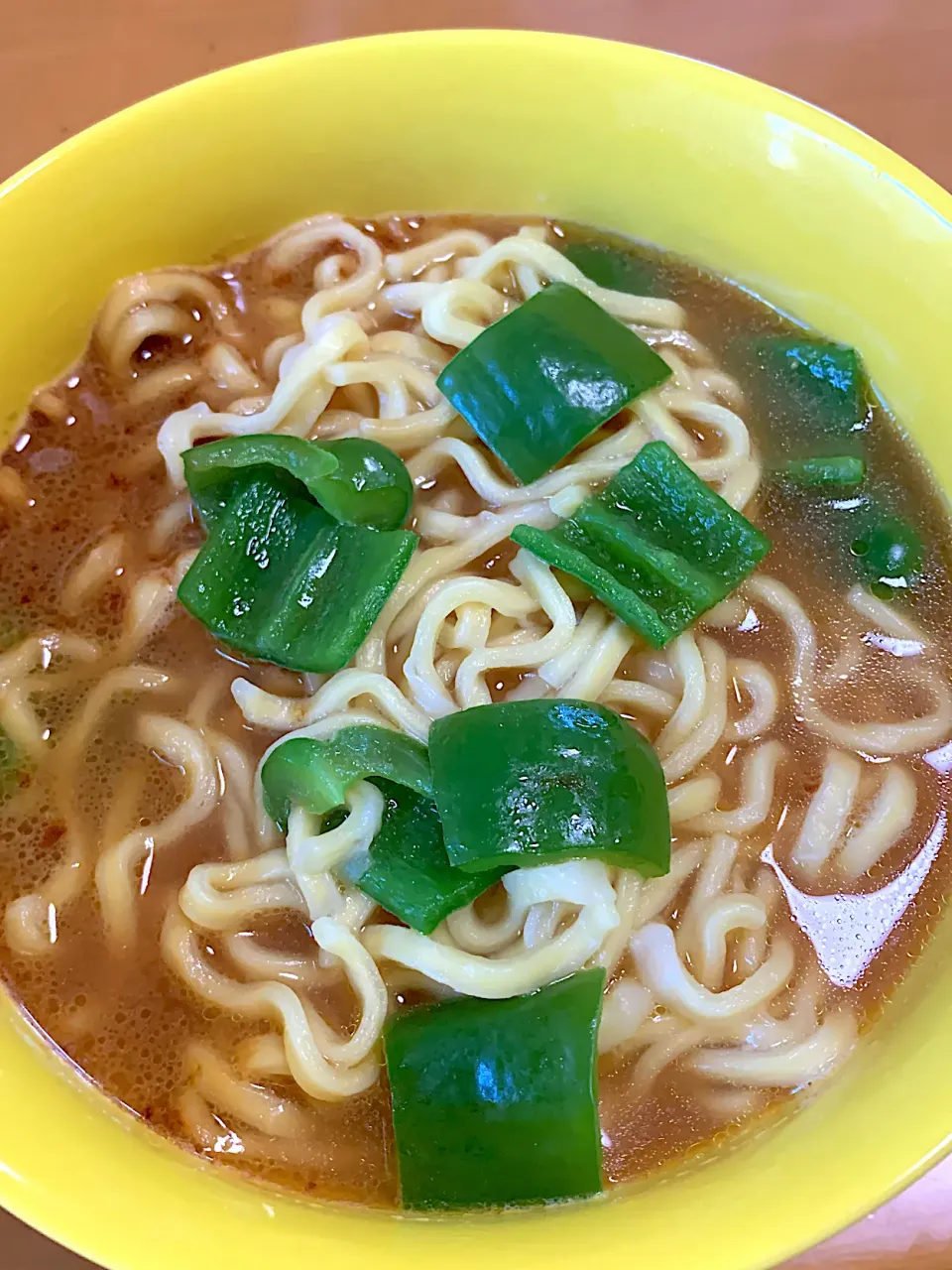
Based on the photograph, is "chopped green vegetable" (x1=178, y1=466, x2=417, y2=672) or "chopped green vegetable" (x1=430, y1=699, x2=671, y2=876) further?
"chopped green vegetable" (x1=178, y1=466, x2=417, y2=672)

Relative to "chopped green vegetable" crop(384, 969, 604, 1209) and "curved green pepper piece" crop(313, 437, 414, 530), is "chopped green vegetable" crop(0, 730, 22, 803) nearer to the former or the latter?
"curved green pepper piece" crop(313, 437, 414, 530)

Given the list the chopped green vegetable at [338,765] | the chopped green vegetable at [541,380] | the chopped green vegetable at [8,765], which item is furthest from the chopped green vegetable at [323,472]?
the chopped green vegetable at [8,765]

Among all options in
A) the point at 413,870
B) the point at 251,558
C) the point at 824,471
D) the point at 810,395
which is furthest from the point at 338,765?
the point at 810,395

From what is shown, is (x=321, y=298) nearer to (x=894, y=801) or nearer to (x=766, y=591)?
(x=766, y=591)

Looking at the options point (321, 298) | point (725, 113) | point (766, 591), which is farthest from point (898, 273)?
point (321, 298)

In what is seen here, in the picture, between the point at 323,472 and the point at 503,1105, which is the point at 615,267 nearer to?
the point at 323,472

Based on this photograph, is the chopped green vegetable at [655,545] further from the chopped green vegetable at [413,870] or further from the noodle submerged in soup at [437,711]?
the chopped green vegetable at [413,870]

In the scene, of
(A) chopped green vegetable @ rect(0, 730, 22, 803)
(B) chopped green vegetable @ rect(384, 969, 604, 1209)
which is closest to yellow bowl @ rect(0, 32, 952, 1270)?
(B) chopped green vegetable @ rect(384, 969, 604, 1209)
